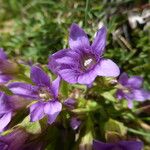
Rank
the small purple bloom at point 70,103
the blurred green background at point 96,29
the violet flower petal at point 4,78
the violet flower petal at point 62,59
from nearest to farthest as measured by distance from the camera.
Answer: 1. the violet flower petal at point 62,59
2. the small purple bloom at point 70,103
3. the violet flower petal at point 4,78
4. the blurred green background at point 96,29

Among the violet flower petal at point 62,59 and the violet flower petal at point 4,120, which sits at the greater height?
the violet flower petal at point 62,59

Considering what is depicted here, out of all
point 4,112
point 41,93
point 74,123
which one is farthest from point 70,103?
point 4,112

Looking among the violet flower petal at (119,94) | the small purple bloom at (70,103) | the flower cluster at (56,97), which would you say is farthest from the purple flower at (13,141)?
the violet flower petal at (119,94)

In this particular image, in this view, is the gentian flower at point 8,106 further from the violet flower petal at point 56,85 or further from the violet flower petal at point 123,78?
the violet flower petal at point 123,78

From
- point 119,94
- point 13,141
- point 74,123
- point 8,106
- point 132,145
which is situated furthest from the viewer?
point 119,94

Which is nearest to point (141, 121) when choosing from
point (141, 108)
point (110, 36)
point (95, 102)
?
point (141, 108)

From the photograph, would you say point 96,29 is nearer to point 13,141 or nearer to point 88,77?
point 88,77
